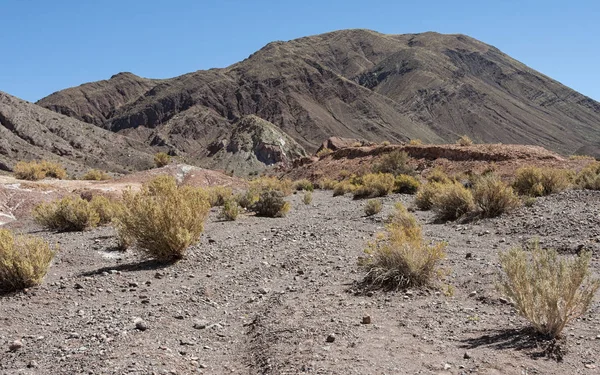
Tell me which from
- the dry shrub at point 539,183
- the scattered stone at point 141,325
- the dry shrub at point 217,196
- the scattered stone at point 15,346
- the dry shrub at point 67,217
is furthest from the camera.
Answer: the dry shrub at point 217,196

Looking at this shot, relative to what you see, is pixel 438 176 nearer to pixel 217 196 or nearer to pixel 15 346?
pixel 217 196

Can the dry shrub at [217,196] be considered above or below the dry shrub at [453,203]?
above

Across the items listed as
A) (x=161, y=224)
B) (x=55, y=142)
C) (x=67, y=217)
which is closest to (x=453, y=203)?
(x=161, y=224)

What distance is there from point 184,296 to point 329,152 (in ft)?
118

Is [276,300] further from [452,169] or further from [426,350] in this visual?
[452,169]

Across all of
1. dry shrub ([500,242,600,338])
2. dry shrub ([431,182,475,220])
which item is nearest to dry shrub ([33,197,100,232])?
dry shrub ([431,182,475,220])

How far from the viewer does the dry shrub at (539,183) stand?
16359 mm

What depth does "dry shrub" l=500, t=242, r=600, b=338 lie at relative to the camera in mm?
4766

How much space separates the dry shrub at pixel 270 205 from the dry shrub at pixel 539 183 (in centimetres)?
810

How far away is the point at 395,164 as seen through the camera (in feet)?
97.7

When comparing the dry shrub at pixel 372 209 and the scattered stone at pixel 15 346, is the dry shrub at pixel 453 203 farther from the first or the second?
the scattered stone at pixel 15 346

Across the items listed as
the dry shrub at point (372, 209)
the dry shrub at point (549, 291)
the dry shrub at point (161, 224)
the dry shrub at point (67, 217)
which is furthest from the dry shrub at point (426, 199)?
the dry shrub at point (549, 291)

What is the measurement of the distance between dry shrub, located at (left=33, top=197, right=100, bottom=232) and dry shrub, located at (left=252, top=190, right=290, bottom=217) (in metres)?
5.06

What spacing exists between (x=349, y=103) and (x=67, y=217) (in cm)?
12440
